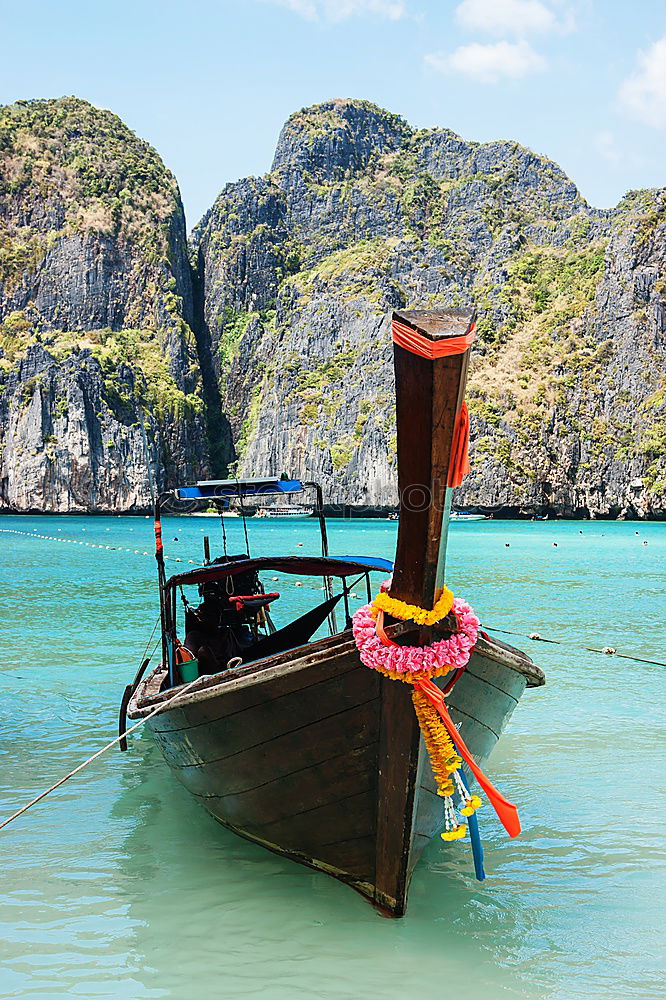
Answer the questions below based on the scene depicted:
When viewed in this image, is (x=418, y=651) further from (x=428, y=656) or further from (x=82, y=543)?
(x=82, y=543)

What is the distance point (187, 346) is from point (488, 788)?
389 feet

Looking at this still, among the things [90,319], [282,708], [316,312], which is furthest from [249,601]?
[316,312]

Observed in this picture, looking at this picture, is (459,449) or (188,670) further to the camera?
(188,670)

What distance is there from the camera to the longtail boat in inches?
161

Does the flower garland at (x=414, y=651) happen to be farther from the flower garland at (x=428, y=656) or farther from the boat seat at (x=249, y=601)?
the boat seat at (x=249, y=601)

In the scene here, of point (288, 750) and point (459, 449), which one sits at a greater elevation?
point (459, 449)

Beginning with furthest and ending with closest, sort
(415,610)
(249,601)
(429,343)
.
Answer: (249,601), (415,610), (429,343)

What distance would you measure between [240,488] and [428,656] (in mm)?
5133

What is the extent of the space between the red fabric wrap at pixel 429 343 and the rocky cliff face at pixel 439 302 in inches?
3496

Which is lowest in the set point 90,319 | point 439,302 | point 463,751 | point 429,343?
point 463,751

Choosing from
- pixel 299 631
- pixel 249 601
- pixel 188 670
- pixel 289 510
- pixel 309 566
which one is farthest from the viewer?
pixel 289 510

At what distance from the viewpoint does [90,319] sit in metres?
115

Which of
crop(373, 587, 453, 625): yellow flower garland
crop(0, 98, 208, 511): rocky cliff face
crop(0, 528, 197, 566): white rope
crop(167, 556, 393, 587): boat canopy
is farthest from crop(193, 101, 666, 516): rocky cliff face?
crop(373, 587, 453, 625): yellow flower garland

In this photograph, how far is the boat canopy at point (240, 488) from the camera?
30.2 ft
